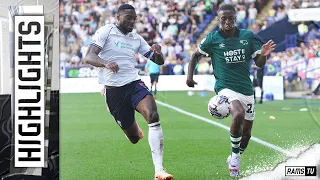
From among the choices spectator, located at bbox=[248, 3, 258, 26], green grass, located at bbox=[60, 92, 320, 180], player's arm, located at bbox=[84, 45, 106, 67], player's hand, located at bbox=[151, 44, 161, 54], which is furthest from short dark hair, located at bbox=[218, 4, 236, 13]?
player's arm, located at bbox=[84, 45, 106, 67]

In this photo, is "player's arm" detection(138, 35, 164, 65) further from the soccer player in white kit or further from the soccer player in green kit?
the soccer player in green kit

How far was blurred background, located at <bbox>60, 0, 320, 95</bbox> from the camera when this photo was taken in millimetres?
40438

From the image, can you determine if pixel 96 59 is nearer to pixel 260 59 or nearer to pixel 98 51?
pixel 98 51

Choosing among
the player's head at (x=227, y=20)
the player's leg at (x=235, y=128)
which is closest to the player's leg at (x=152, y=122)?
the player's leg at (x=235, y=128)

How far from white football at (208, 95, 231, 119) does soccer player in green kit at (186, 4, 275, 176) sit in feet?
0.13

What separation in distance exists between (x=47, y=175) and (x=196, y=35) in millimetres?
1541

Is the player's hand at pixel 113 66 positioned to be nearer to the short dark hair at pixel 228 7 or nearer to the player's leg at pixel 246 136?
the short dark hair at pixel 228 7

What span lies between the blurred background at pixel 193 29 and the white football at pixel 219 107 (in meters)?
0.21

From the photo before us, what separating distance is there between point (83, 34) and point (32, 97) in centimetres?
62

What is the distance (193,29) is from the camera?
40.5 metres

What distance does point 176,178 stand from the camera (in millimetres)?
40406

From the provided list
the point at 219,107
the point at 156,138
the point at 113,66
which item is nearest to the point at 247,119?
the point at 219,107

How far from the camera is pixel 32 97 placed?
1590 inches

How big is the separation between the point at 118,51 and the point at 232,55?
2.82 feet
